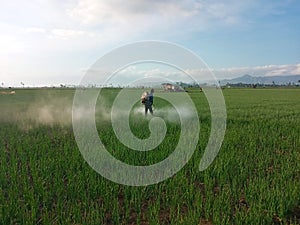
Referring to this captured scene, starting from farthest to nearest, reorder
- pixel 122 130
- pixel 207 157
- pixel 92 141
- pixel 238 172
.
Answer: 1. pixel 122 130
2. pixel 92 141
3. pixel 207 157
4. pixel 238 172

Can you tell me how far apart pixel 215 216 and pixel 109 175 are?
2058 mm

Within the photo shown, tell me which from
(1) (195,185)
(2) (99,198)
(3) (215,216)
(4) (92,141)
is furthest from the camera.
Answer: (4) (92,141)

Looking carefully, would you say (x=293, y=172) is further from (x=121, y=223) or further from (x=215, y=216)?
(x=121, y=223)

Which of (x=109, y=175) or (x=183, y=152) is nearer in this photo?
(x=109, y=175)

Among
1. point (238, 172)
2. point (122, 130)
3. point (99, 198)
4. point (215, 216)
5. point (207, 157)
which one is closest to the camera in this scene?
point (215, 216)

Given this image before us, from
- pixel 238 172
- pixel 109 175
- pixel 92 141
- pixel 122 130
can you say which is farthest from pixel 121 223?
pixel 122 130

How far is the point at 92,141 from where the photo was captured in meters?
7.85

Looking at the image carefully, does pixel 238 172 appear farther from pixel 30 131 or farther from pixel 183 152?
pixel 30 131

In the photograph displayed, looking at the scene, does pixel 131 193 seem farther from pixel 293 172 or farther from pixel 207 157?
pixel 293 172

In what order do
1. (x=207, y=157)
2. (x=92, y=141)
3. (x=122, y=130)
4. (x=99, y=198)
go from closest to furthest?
(x=99, y=198), (x=207, y=157), (x=92, y=141), (x=122, y=130)

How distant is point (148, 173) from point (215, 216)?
1.86 metres

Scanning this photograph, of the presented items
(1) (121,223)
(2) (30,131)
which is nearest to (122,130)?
(2) (30,131)

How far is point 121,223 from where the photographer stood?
12.3ft

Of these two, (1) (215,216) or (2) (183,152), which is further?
(2) (183,152)
